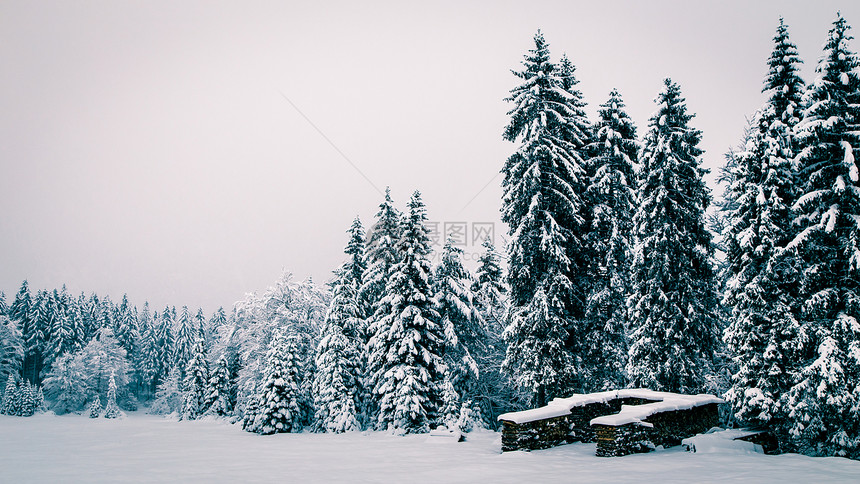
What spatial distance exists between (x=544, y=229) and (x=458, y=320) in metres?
9.62

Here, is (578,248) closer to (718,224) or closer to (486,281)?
(486,281)

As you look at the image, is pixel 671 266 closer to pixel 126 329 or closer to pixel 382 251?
pixel 382 251

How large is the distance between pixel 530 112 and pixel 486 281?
1372 cm

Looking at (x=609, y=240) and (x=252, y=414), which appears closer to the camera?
(x=609, y=240)

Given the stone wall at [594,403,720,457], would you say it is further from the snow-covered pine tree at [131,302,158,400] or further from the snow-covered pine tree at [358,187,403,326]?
the snow-covered pine tree at [131,302,158,400]

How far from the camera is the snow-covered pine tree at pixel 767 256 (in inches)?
663

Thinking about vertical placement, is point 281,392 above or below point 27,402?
above

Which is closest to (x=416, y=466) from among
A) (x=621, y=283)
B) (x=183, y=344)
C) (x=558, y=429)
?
(x=558, y=429)

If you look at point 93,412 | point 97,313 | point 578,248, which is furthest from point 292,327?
point 97,313

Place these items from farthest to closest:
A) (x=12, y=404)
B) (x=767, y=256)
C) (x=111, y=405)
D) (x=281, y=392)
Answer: (x=111, y=405), (x=12, y=404), (x=281, y=392), (x=767, y=256)

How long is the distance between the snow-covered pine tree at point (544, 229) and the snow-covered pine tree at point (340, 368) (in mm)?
10734

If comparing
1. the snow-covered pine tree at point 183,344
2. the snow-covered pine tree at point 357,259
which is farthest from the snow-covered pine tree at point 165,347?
the snow-covered pine tree at point 357,259

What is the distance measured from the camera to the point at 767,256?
17.5 metres

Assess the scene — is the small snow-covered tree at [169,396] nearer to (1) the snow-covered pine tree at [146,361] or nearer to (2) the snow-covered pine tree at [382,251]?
(1) the snow-covered pine tree at [146,361]
